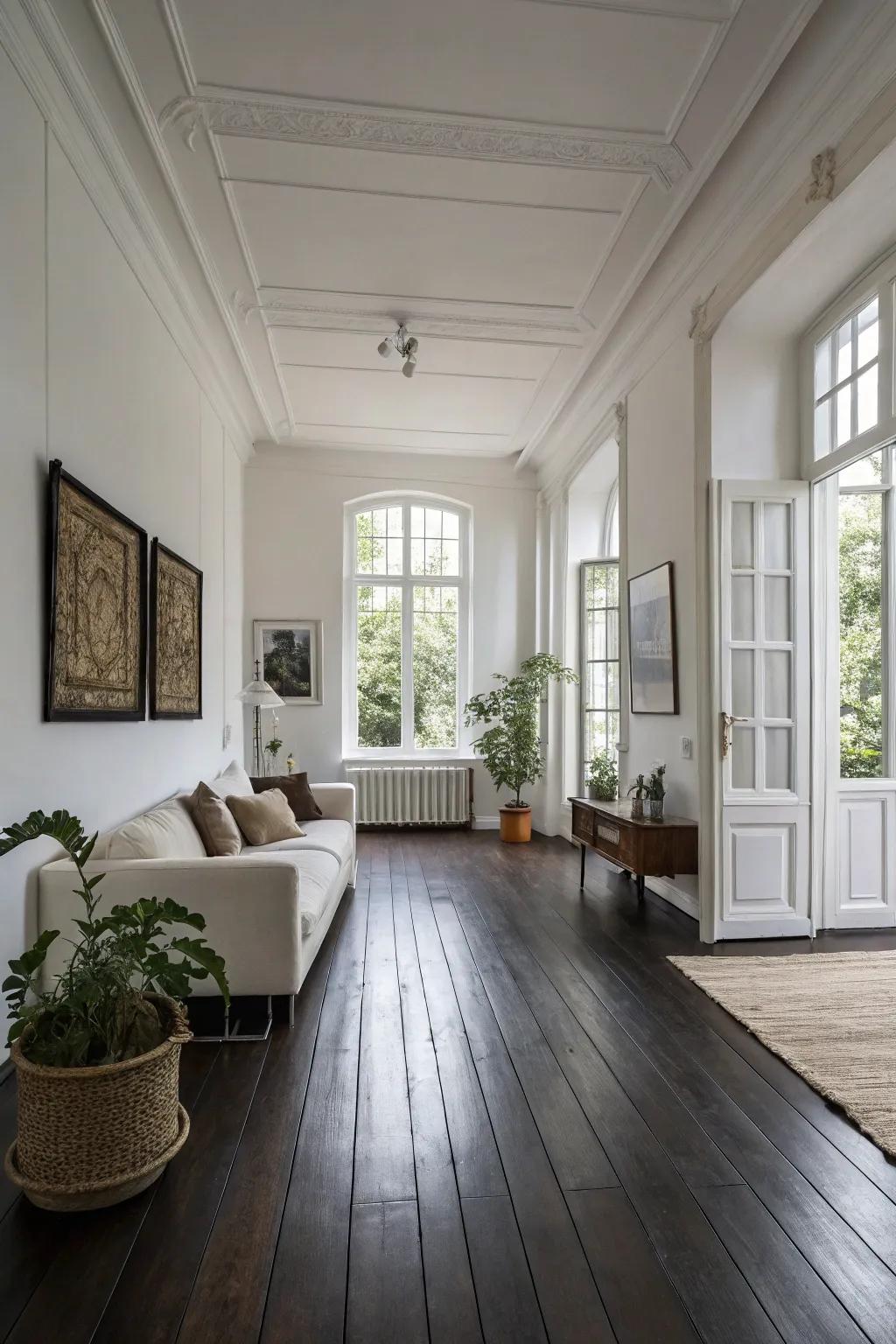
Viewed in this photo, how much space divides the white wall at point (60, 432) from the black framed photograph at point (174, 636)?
13 centimetres

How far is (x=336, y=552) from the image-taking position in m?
7.79

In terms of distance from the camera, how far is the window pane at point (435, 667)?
8078mm

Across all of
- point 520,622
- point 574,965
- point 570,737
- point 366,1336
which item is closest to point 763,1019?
point 574,965

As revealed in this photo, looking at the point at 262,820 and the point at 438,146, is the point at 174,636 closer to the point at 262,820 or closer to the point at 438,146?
the point at 262,820

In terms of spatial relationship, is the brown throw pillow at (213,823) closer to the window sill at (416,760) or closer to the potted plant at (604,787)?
the potted plant at (604,787)

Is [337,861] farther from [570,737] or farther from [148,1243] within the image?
[570,737]

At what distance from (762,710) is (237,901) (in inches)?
109

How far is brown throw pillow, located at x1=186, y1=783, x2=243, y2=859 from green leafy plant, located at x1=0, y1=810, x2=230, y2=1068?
5.87 ft

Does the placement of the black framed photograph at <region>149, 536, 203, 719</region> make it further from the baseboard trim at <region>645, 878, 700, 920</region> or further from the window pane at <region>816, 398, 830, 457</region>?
the window pane at <region>816, 398, 830, 457</region>

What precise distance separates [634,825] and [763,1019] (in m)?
1.34

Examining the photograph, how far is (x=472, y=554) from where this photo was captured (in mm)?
8062

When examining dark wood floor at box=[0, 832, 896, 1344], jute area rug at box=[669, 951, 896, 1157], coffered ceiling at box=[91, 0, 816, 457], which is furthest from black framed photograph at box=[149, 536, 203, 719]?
jute area rug at box=[669, 951, 896, 1157]

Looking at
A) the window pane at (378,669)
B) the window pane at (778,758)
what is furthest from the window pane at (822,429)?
the window pane at (378,669)

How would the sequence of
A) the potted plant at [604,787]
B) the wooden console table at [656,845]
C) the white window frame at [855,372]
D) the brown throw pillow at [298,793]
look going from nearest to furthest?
the white window frame at [855,372] < the wooden console table at [656,845] < the brown throw pillow at [298,793] < the potted plant at [604,787]
